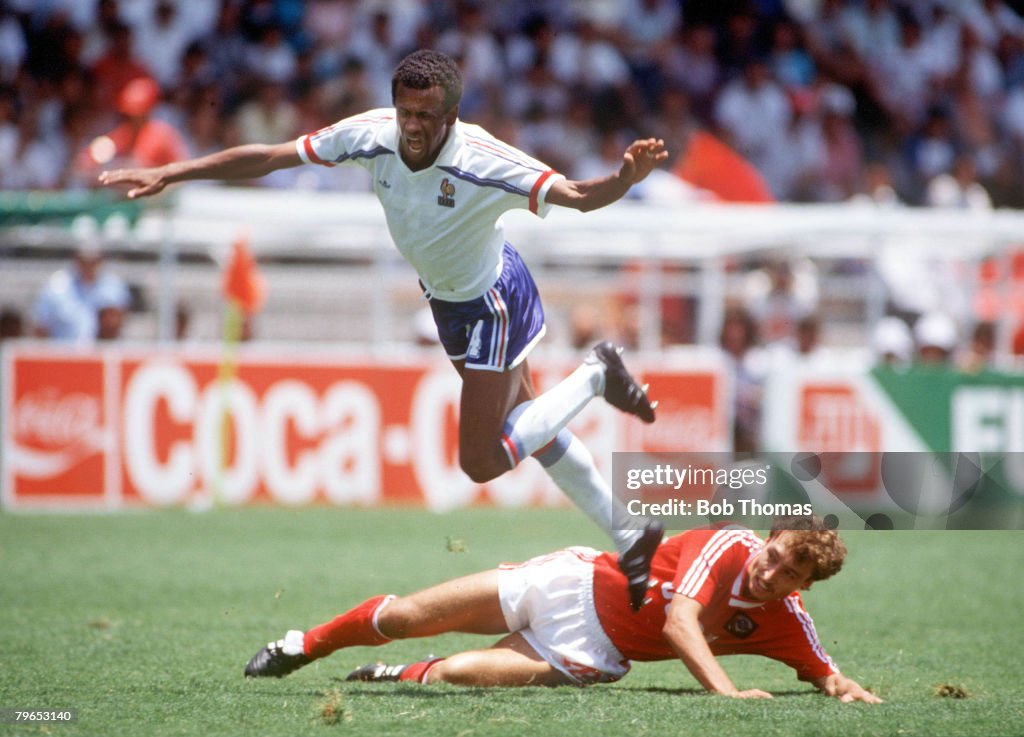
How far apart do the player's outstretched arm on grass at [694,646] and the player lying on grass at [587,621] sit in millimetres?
11

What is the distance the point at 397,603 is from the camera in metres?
5.58

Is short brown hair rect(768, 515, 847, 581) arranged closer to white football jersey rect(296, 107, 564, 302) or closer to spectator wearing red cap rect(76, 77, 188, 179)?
white football jersey rect(296, 107, 564, 302)

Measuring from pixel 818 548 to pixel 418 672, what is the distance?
1.70 metres

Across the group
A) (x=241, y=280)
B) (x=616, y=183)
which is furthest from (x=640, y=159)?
(x=241, y=280)

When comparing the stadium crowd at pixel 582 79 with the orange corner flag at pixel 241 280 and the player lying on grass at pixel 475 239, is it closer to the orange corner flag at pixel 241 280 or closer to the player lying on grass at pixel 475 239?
the orange corner flag at pixel 241 280

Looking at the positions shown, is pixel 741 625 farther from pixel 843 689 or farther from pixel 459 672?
pixel 459 672

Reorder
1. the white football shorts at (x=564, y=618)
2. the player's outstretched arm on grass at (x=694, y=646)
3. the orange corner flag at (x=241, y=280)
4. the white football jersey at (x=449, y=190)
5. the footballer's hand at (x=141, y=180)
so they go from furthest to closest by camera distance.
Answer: the orange corner flag at (x=241, y=280), the footballer's hand at (x=141, y=180), the white football jersey at (x=449, y=190), the white football shorts at (x=564, y=618), the player's outstretched arm on grass at (x=694, y=646)

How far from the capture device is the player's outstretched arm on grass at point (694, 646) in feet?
16.8

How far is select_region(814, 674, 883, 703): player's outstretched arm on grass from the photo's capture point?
5.23 metres

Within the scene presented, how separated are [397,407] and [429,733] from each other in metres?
8.06

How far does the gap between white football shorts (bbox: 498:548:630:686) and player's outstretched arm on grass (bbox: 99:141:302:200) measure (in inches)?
75.5

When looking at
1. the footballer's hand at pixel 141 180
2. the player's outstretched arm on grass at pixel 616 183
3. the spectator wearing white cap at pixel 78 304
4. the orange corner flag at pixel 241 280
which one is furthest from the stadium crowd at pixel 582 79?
the player's outstretched arm on grass at pixel 616 183

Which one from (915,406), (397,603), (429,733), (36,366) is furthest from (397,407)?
(429,733)

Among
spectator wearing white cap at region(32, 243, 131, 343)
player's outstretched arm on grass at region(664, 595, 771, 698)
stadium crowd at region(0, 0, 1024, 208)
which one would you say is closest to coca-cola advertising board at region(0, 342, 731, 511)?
spectator wearing white cap at region(32, 243, 131, 343)
